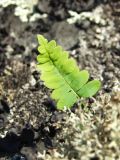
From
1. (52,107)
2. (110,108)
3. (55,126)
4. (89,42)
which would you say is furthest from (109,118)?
(89,42)

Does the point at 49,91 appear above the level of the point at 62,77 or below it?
above

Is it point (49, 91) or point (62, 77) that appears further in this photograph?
point (49, 91)

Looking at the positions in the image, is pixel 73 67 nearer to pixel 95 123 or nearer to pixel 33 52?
pixel 95 123

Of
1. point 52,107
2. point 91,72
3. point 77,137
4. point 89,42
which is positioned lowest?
point 77,137

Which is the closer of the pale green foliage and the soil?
the soil
